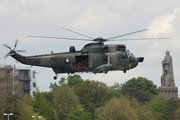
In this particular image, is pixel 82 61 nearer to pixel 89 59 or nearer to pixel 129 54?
pixel 89 59

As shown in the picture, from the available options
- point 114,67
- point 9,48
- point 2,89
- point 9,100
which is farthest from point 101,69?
point 2,89

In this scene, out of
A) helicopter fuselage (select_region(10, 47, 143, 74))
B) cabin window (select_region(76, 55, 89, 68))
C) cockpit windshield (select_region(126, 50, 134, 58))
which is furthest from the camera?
cockpit windshield (select_region(126, 50, 134, 58))

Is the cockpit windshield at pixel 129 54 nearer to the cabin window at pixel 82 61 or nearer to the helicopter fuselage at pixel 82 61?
the helicopter fuselage at pixel 82 61

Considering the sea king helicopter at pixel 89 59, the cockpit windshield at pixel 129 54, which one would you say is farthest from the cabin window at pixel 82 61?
the cockpit windshield at pixel 129 54

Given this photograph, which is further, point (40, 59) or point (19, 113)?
point (19, 113)

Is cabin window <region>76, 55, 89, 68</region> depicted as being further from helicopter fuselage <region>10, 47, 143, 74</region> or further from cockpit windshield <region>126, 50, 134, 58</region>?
cockpit windshield <region>126, 50, 134, 58</region>

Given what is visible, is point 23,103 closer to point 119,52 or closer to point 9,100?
point 9,100

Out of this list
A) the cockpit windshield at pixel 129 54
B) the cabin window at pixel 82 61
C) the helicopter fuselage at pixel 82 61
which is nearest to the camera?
the helicopter fuselage at pixel 82 61

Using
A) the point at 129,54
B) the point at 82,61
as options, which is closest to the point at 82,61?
the point at 82,61

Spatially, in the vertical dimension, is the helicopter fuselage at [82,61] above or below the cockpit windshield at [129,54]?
below

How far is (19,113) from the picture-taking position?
185750 millimetres

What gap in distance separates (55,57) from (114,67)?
8.01 meters

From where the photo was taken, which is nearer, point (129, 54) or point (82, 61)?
point (82, 61)

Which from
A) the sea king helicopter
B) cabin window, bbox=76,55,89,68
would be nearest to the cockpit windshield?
the sea king helicopter
